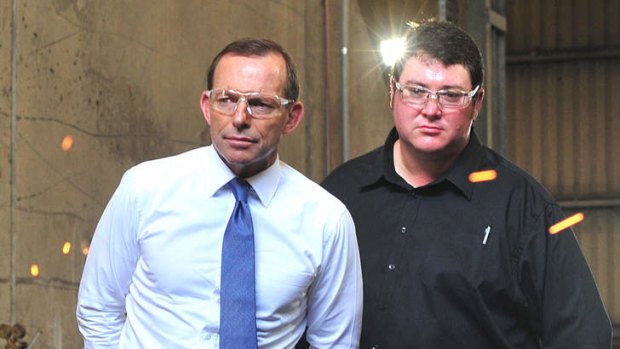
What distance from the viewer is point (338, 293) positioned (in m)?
3.51

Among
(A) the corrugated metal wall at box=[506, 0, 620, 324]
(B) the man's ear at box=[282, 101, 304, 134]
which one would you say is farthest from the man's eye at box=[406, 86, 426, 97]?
(A) the corrugated metal wall at box=[506, 0, 620, 324]

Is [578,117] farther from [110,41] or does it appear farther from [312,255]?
[312,255]

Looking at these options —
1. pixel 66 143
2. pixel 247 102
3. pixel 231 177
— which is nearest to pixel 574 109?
pixel 66 143

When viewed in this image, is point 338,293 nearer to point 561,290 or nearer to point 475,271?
point 475,271

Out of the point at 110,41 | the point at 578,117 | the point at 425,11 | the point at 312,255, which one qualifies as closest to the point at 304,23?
the point at 425,11

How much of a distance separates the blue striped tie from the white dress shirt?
0.09 feet

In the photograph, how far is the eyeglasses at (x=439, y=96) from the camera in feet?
12.1

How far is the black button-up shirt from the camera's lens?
12.2 feet

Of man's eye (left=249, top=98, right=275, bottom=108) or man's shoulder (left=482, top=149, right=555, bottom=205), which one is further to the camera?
man's shoulder (left=482, top=149, right=555, bottom=205)

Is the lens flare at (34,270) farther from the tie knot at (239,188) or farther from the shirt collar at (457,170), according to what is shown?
the tie knot at (239,188)

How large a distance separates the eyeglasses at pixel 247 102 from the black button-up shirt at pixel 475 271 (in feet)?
2.43

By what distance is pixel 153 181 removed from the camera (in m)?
3.41

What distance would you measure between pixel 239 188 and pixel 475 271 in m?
0.80

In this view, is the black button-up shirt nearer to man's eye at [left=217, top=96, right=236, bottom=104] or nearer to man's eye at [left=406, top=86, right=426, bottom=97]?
man's eye at [left=406, top=86, right=426, bottom=97]
